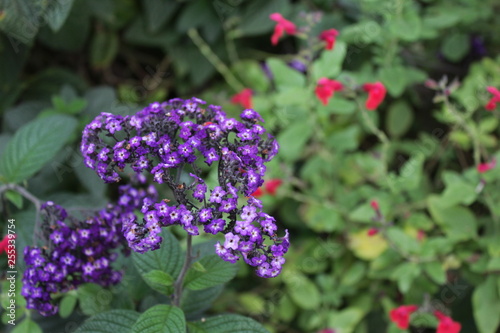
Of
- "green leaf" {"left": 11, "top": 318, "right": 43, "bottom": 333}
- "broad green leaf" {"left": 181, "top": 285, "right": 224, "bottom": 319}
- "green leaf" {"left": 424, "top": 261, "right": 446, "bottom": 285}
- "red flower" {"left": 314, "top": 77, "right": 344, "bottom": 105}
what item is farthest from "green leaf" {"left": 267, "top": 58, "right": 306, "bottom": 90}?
"green leaf" {"left": 11, "top": 318, "right": 43, "bottom": 333}

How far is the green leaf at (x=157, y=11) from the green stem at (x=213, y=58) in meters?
0.14

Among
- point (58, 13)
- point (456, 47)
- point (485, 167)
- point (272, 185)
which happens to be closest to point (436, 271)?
point (485, 167)

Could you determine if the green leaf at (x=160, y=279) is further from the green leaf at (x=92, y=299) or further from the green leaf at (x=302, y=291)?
the green leaf at (x=302, y=291)

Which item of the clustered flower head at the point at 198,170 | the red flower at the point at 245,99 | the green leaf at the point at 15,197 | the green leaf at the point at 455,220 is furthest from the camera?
the red flower at the point at 245,99

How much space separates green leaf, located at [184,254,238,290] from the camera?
4.68 feet

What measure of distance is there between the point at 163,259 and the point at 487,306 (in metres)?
1.18

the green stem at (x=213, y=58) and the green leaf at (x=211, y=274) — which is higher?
the green leaf at (x=211, y=274)

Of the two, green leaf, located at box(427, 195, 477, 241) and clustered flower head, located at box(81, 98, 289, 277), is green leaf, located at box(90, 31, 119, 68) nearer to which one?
clustered flower head, located at box(81, 98, 289, 277)

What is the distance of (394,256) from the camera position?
2.19m

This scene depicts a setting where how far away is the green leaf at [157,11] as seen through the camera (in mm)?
2619

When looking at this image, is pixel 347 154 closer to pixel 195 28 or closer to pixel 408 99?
pixel 408 99

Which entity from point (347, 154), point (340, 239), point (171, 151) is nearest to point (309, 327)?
point (340, 239)

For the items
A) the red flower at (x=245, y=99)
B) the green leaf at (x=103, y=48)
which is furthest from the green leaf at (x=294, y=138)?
the green leaf at (x=103, y=48)

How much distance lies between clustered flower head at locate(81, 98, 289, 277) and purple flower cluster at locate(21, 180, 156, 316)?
26 cm
